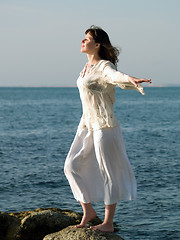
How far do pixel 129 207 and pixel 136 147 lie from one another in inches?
540

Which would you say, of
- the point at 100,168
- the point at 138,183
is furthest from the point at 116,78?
the point at 138,183

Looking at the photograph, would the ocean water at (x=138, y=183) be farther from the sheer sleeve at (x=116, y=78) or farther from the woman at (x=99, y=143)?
the sheer sleeve at (x=116, y=78)

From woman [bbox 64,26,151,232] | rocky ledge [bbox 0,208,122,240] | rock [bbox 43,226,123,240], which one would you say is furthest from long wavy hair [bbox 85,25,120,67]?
rocky ledge [bbox 0,208,122,240]

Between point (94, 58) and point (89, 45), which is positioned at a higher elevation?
point (89, 45)

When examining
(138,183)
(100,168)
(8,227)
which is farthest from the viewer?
(138,183)

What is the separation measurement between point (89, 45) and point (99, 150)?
150 centimetres

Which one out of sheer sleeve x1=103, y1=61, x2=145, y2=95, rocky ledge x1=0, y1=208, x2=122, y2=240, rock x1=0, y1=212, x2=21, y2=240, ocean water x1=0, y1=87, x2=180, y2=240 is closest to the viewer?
sheer sleeve x1=103, y1=61, x2=145, y2=95

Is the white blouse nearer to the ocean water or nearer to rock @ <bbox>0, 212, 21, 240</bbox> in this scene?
rock @ <bbox>0, 212, 21, 240</bbox>

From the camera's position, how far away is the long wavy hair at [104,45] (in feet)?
21.4

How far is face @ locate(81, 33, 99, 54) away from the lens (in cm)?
654

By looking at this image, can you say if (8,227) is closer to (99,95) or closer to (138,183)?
(99,95)

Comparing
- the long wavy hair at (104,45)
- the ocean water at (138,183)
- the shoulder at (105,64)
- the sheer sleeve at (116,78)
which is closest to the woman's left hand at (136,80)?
the sheer sleeve at (116,78)

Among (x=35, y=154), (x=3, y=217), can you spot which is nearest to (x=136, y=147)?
(x=35, y=154)

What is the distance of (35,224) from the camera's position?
8102 mm
